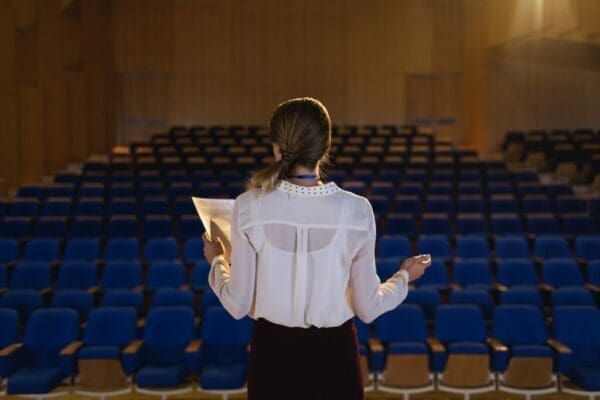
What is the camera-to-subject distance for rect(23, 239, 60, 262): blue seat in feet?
20.4

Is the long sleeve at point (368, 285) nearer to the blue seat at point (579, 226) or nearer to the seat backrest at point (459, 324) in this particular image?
the seat backrest at point (459, 324)

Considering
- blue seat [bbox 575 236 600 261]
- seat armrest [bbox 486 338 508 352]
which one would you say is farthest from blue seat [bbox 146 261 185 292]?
blue seat [bbox 575 236 600 261]

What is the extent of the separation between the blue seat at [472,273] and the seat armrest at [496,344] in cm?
103

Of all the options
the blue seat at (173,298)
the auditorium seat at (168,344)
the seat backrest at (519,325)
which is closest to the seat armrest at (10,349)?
the auditorium seat at (168,344)

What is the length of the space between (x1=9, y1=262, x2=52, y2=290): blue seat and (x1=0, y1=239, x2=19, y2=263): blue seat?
0.72 m

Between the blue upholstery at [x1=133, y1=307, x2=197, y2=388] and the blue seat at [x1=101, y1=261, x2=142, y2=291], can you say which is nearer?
the blue upholstery at [x1=133, y1=307, x2=197, y2=388]

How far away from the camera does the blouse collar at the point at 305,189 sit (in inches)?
54.8

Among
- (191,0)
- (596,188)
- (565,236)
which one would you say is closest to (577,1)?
(596,188)

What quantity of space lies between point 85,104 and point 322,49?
15.2ft

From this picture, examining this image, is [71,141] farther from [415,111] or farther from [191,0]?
[415,111]

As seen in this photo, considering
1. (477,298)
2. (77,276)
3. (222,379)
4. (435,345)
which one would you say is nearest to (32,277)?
(77,276)

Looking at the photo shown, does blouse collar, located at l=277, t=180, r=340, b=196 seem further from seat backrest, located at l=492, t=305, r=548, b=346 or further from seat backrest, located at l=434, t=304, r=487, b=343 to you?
seat backrest, located at l=492, t=305, r=548, b=346

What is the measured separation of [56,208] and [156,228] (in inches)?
53.2

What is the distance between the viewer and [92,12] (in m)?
12.4
